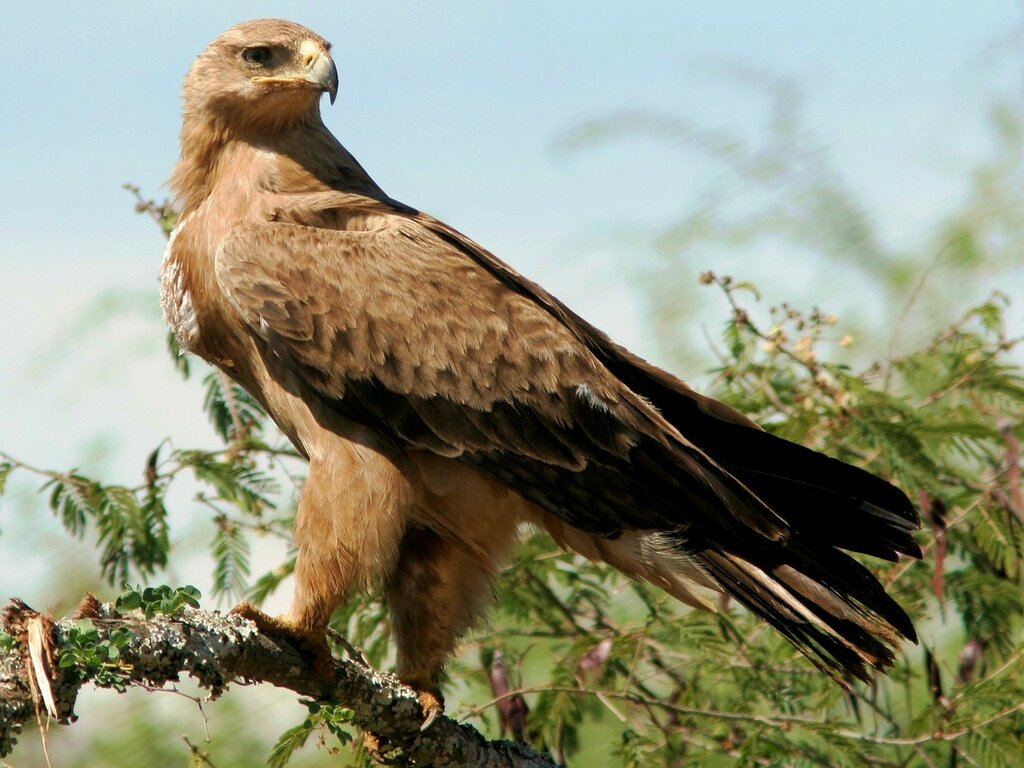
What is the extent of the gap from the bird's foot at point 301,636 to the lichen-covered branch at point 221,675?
2cm

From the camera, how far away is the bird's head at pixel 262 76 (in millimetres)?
4934

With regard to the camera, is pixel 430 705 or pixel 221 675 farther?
pixel 430 705

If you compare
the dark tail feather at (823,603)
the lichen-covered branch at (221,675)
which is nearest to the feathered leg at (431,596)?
the lichen-covered branch at (221,675)

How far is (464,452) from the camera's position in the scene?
4383mm

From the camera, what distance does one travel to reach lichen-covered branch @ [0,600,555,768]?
3021 mm

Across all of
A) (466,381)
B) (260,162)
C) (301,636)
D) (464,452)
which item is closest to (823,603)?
(464,452)

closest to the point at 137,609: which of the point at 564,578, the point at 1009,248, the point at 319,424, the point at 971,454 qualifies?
the point at 319,424

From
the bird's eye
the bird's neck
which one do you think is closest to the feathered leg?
the bird's neck

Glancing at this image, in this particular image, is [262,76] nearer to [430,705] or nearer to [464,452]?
[464,452]

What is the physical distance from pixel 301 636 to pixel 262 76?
2.09 meters

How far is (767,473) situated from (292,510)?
83.7 inches

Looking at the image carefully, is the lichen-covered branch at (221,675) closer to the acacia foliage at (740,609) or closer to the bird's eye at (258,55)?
the acacia foliage at (740,609)

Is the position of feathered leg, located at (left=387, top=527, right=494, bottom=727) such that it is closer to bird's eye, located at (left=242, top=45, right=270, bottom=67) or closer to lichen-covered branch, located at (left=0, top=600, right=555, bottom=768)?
lichen-covered branch, located at (left=0, top=600, right=555, bottom=768)

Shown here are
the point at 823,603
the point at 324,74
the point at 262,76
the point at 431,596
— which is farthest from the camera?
the point at 262,76
